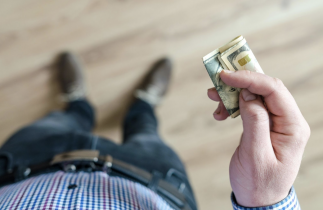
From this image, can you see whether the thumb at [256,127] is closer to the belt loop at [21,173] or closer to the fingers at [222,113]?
the fingers at [222,113]

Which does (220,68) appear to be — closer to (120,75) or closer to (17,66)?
(120,75)

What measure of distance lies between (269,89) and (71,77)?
86cm

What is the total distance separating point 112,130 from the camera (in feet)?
3.75

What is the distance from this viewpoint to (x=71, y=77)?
3.40 ft

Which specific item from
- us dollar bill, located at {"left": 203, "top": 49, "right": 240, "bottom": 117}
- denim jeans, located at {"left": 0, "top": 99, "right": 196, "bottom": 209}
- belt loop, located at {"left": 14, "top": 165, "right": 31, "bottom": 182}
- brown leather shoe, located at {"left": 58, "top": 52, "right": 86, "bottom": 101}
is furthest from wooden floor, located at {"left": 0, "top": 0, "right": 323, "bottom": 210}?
us dollar bill, located at {"left": 203, "top": 49, "right": 240, "bottom": 117}

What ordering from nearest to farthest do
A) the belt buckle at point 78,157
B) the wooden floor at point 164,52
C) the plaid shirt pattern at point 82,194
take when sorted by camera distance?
the plaid shirt pattern at point 82,194 < the belt buckle at point 78,157 < the wooden floor at point 164,52

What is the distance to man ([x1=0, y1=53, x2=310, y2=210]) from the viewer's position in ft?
1.31

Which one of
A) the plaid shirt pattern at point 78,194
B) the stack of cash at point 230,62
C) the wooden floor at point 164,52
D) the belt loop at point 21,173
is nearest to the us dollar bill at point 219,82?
the stack of cash at point 230,62

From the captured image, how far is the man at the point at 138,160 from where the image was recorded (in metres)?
0.40

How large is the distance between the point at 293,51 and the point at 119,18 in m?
0.77

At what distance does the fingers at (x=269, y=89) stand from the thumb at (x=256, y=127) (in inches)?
0.7

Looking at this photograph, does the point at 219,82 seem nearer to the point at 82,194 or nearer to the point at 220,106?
the point at 220,106

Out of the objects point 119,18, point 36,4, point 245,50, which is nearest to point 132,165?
point 245,50

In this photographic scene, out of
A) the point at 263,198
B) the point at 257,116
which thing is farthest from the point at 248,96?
the point at 263,198
